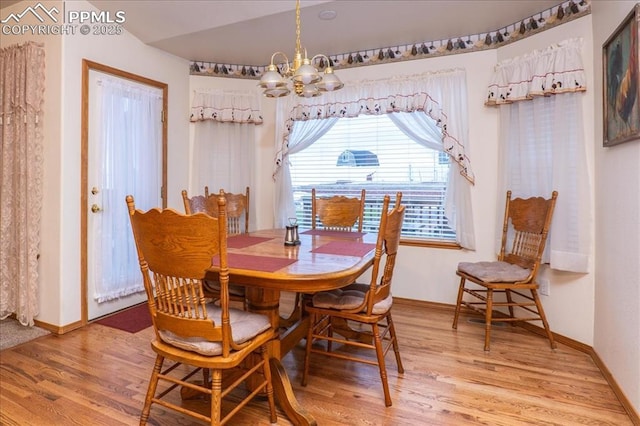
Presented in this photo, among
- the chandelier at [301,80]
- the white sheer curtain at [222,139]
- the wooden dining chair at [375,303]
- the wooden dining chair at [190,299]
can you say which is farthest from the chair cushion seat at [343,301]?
the white sheer curtain at [222,139]

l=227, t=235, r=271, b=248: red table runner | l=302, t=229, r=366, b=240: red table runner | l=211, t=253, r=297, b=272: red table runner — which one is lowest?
l=211, t=253, r=297, b=272: red table runner

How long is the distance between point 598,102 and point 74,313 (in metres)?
4.06

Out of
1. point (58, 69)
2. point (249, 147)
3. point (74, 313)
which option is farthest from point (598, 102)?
point (74, 313)

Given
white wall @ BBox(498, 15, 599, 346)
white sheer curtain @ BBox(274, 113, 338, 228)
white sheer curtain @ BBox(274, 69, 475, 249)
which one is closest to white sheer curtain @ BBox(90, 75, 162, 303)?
white sheer curtain @ BBox(274, 113, 338, 228)

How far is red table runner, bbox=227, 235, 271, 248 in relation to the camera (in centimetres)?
220

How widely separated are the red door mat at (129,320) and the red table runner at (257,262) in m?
1.50

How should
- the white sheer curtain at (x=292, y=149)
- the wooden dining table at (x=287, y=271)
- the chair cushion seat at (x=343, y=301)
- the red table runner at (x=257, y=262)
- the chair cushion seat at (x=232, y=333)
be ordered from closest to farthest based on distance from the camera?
the chair cushion seat at (x=232, y=333) → the wooden dining table at (x=287, y=271) → the red table runner at (x=257, y=262) → the chair cushion seat at (x=343, y=301) → the white sheer curtain at (x=292, y=149)

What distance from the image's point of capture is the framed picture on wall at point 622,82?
5.89ft

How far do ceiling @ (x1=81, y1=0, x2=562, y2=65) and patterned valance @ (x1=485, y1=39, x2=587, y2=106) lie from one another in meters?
0.34

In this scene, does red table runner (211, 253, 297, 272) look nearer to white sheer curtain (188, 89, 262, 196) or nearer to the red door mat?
the red door mat

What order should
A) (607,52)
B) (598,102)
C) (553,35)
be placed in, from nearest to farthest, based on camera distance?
1. (607,52)
2. (598,102)
3. (553,35)

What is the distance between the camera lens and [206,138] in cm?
392

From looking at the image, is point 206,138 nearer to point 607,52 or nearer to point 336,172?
point 336,172

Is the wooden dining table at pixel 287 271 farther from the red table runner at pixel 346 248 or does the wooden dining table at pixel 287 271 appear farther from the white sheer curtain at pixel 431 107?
the white sheer curtain at pixel 431 107
